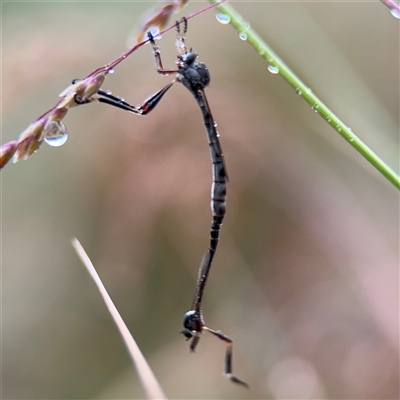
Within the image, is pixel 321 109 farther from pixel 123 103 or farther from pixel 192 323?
pixel 192 323

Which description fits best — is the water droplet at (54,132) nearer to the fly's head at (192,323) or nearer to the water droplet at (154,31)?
the water droplet at (154,31)

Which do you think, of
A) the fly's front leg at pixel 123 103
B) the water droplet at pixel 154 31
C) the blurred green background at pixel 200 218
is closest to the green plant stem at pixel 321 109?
the water droplet at pixel 154 31

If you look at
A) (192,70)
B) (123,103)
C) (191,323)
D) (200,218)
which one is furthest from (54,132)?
(200,218)

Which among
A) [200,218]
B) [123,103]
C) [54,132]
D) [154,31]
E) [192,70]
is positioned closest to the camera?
[54,132]

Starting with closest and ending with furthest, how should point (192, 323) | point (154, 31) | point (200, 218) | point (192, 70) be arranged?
point (154, 31) < point (192, 70) < point (192, 323) < point (200, 218)

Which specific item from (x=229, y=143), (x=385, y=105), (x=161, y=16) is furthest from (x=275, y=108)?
(x=161, y=16)

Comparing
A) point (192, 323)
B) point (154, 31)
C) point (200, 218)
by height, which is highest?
point (154, 31)

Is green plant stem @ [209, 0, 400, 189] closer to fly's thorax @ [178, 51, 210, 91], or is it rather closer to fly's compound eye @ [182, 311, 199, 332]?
fly's thorax @ [178, 51, 210, 91]
